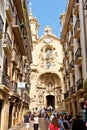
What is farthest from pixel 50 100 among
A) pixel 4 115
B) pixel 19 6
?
pixel 4 115

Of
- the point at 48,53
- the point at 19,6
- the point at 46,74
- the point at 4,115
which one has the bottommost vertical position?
the point at 4,115

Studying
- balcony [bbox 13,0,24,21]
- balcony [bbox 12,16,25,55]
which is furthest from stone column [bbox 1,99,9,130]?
balcony [bbox 13,0,24,21]

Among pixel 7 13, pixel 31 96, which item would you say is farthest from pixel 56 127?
pixel 31 96

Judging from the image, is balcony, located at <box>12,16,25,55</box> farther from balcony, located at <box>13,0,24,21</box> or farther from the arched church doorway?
the arched church doorway

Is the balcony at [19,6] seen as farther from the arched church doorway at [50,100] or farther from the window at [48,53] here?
the arched church doorway at [50,100]

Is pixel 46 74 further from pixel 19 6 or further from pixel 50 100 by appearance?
pixel 19 6

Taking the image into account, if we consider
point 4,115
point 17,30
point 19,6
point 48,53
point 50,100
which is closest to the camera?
point 4,115

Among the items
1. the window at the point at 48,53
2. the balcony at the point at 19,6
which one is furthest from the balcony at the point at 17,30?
the window at the point at 48,53

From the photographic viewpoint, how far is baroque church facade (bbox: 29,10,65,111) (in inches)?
1763

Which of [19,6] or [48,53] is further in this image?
[48,53]

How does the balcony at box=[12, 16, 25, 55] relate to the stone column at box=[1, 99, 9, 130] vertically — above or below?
above

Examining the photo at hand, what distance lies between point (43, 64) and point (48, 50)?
164 inches

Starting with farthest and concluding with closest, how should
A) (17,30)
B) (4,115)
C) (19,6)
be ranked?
1. (19,6)
2. (17,30)
3. (4,115)

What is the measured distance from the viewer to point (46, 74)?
45.9m
